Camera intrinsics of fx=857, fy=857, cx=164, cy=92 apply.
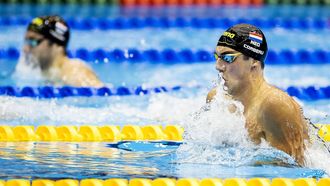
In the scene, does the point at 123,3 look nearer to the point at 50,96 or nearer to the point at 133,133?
the point at 50,96

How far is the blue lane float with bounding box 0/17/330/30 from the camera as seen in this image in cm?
994

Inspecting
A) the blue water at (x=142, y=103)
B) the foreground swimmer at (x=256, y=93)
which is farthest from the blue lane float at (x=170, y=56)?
the foreground swimmer at (x=256, y=93)

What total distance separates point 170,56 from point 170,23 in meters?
1.78

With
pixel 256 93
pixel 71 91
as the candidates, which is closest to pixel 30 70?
pixel 71 91

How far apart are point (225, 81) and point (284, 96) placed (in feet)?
1.11

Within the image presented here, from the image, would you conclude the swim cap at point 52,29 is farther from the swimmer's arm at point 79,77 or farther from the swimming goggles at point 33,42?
the swimmer's arm at point 79,77

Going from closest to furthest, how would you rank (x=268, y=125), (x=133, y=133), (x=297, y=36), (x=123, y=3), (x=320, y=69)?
(x=268, y=125) < (x=133, y=133) < (x=320, y=69) < (x=297, y=36) < (x=123, y=3)

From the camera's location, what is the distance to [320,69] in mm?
8070

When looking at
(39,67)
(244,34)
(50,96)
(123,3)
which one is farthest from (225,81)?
(123,3)

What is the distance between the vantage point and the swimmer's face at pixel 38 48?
271 inches

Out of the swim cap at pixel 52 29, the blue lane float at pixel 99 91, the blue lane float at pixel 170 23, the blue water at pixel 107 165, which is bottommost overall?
the blue water at pixel 107 165

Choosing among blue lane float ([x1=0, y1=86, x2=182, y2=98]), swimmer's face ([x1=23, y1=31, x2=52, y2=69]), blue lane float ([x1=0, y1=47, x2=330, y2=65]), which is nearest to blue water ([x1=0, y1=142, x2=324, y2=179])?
blue lane float ([x1=0, y1=86, x2=182, y2=98])

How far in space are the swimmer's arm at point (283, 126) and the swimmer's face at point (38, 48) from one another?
3179 millimetres

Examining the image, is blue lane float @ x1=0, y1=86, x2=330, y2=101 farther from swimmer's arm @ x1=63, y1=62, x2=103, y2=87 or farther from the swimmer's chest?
the swimmer's chest
